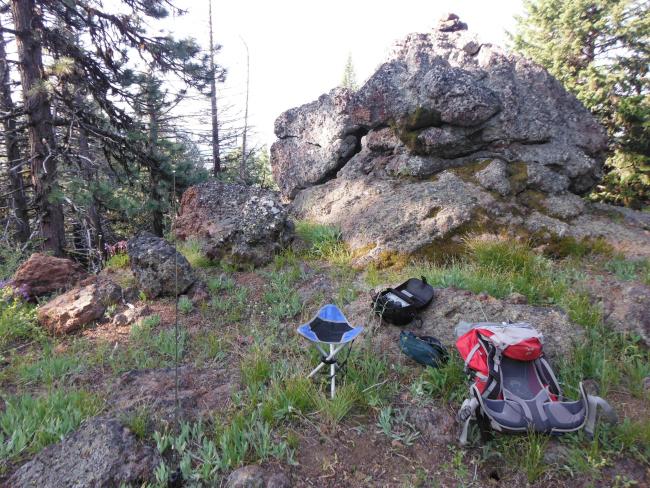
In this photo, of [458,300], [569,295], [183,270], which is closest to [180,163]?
[183,270]

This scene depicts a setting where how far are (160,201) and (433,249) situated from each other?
734 cm

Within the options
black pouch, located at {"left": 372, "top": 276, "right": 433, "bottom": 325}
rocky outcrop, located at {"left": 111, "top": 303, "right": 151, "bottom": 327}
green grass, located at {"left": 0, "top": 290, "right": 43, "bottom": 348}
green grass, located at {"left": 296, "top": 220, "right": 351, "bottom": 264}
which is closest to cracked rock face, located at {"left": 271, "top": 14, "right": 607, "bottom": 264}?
green grass, located at {"left": 296, "top": 220, "right": 351, "bottom": 264}

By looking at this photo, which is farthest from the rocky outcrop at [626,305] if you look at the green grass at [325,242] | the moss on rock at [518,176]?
the green grass at [325,242]

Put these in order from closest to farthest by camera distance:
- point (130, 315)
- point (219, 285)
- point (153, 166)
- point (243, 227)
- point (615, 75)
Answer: point (130, 315) → point (219, 285) → point (243, 227) → point (153, 166) → point (615, 75)

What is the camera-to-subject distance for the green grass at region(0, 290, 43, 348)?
4.20 meters

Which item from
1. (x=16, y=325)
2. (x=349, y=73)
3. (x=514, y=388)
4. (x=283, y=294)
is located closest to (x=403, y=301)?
(x=514, y=388)

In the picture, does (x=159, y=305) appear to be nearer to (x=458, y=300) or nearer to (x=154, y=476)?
(x=154, y=476)

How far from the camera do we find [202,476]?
2301 mm

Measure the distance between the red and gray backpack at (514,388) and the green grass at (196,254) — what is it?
4.23 m

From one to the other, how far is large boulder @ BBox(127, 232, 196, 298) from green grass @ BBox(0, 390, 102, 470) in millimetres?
2082

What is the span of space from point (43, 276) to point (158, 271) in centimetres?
187

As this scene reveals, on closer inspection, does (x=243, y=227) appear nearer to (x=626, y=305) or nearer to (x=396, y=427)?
(x=396, y=427)

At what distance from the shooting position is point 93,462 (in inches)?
91.4

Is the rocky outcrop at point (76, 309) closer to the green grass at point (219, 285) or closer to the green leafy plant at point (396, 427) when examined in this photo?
the green grass at point (219, 285)
